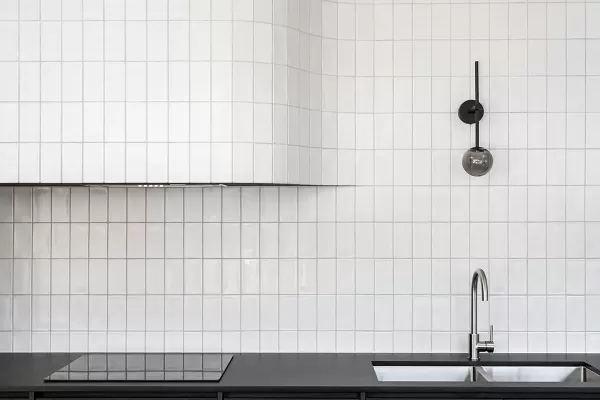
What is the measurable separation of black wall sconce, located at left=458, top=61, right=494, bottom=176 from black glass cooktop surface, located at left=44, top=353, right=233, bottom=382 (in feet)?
4.24

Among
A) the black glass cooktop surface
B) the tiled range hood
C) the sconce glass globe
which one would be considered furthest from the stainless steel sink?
the tiled range hood

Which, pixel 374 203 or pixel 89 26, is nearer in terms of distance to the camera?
pixel 89 26

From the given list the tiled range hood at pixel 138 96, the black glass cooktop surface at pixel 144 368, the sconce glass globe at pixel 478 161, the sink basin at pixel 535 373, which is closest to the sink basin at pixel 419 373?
the sink basin at pixel 535 373

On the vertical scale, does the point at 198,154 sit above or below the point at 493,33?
below

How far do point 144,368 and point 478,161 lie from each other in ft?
5.22

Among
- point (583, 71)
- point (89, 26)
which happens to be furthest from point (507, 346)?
point (89, 26)

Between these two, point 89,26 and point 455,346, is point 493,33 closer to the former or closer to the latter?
point 455,346

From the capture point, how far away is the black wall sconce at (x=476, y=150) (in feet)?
9.14

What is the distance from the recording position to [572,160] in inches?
113

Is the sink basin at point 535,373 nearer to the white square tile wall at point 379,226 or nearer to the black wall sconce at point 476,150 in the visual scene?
the white square tile wall at point 379,226

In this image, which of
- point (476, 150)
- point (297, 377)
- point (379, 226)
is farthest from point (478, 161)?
point (297, 377)

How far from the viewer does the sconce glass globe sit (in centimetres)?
279

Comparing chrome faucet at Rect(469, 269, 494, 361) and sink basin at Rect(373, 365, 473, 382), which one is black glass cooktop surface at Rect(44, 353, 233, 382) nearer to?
sink basin at Rect(373, 365, 473, 382)

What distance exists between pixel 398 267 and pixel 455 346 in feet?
1.38
